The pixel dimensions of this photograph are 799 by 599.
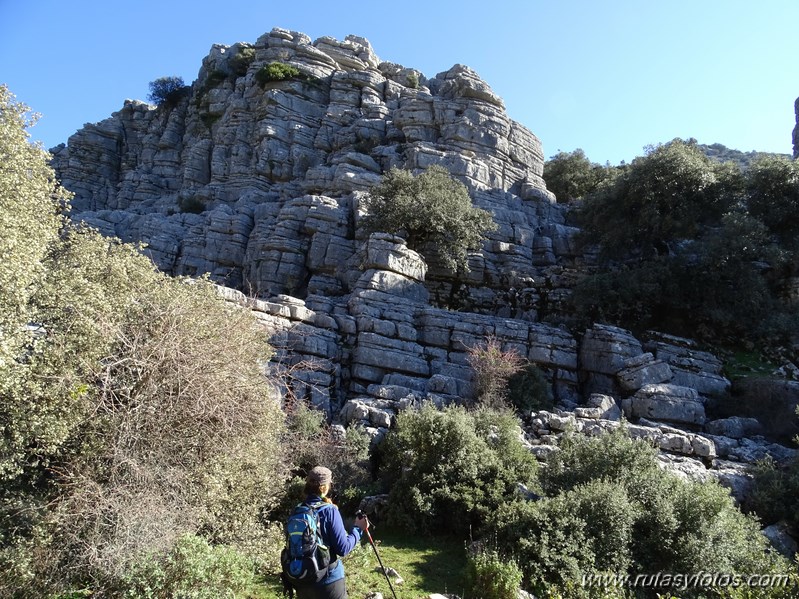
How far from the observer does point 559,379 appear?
23672mm

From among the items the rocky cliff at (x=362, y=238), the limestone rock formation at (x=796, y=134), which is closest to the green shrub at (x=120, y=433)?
the rocky cliff at (x=362, y=238)

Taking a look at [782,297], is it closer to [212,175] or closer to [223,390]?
[223,390]

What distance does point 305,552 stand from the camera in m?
5.64

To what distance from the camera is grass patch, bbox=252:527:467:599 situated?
8.90 m

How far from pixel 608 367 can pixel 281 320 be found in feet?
50.2

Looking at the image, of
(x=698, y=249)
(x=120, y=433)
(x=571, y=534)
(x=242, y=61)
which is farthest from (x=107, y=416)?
(x=242, y=61)

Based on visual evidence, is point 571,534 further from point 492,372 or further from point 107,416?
point 492,372

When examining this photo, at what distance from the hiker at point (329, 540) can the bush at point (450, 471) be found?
6046 millimetres

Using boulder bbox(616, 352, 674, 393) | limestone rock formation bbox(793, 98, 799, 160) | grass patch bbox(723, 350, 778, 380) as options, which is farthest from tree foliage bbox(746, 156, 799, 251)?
limestone rock formation bbox(793, 98, 799, 160)

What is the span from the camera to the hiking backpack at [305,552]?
221 inches

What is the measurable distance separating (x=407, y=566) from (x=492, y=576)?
7.30 ft

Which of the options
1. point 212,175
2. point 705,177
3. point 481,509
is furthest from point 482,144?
point 481,509

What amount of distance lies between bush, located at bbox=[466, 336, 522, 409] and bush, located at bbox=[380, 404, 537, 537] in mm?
4511

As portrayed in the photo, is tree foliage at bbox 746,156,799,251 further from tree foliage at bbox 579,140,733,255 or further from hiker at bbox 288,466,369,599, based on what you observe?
hiker at bbox 288,466,369,599
